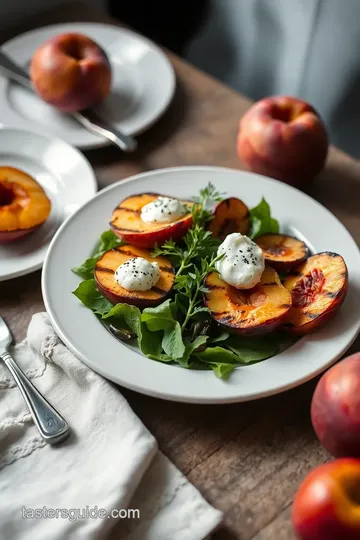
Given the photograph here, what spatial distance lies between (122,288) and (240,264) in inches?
7.3

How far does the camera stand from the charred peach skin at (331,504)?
29.4 inches

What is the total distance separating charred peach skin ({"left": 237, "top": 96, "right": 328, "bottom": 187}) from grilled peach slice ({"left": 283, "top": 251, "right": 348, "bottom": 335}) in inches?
12.2

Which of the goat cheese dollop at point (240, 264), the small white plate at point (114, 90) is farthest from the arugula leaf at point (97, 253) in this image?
the small white plate at point (114, 90)

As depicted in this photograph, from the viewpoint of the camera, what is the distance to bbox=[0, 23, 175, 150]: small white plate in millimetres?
1515

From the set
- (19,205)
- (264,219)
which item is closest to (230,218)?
(264,219)

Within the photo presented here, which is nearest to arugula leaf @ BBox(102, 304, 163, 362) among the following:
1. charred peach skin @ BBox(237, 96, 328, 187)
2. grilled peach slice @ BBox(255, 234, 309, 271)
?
grilled peach slice @ BBox(255, 234, 309, 271)

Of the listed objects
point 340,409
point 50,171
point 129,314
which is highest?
point 340,409

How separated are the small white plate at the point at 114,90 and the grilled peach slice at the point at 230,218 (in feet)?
1.37

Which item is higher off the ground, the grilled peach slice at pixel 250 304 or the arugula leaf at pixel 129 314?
the grilled peach slice at pixel 250 304

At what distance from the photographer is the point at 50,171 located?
1.41 metres

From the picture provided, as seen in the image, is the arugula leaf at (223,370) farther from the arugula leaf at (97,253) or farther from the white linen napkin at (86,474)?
the arugula leaf at (97,253)

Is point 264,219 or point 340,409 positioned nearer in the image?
point 340,409

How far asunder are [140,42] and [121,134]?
42 cm

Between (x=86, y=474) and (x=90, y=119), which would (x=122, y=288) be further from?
(x=90, y=119)
